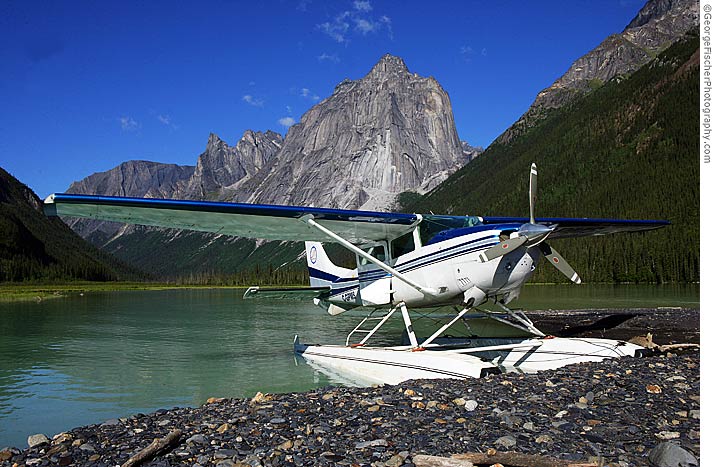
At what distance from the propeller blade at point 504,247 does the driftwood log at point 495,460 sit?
512 cm

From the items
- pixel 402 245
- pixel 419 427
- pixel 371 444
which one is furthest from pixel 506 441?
pixel 402 245

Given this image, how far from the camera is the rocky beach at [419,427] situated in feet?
12.1

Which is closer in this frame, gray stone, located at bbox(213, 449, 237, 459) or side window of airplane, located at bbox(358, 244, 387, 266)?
gray stone, located at bbox(213, 449, 237, 459)

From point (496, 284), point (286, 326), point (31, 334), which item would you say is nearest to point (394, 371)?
point (496, 284)

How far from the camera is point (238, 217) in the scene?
952 cm

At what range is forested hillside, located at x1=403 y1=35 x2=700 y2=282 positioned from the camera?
226 feet

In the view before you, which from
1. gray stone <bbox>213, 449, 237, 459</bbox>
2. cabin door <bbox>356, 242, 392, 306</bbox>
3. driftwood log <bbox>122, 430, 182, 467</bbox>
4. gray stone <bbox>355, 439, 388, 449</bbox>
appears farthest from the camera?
cabin door <bbox>356, 242, 392, 306</bbox>

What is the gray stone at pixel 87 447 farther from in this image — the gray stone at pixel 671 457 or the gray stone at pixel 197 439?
the gray stone at pixel 671 457

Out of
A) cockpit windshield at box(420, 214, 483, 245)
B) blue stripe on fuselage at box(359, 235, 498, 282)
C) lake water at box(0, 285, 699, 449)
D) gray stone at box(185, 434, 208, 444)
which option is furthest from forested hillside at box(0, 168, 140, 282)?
gray stone at box(185, 434, 208, 444)

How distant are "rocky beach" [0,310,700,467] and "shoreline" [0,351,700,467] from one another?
1 cm

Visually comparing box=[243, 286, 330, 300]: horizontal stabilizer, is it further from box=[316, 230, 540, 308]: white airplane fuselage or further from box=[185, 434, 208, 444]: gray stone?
box=[185, 434, 208, 444]: gray stone
